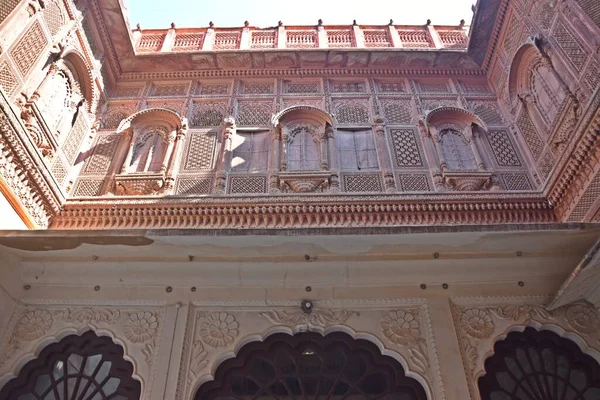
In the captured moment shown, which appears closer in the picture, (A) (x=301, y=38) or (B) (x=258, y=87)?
(B) (x=258, y=87)

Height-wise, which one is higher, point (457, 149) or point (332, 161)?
point (457, 149)

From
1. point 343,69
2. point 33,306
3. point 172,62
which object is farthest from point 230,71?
point 33,306

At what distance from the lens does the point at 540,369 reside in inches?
141

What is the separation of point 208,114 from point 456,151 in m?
4.34

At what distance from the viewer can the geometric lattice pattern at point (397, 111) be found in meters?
7.55

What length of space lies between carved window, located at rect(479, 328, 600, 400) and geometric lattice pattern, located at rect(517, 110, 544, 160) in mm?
3786

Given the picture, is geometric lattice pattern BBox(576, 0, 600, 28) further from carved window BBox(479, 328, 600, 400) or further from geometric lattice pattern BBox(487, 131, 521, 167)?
carved window BBox(479, 328, 600, 400)

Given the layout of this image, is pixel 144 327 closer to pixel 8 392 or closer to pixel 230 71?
pixel 8 392

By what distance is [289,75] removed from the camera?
835 centimetres

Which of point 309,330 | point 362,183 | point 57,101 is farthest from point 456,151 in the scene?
point 57,101

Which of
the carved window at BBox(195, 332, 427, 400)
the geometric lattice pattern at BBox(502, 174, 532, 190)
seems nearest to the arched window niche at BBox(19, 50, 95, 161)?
the carved window at BBox(195, 332, 427, 400)

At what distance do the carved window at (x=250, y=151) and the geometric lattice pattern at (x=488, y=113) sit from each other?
3.81m

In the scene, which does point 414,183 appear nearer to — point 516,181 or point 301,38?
point 516,181

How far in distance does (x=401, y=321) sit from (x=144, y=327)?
2261 millimetres
